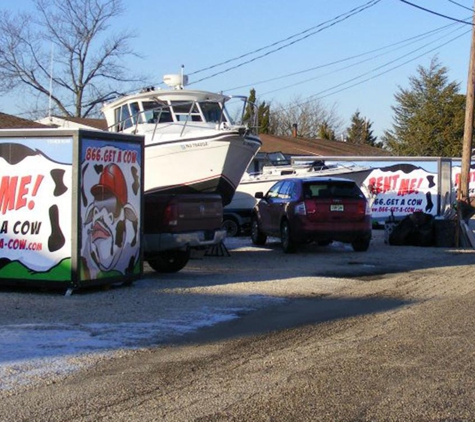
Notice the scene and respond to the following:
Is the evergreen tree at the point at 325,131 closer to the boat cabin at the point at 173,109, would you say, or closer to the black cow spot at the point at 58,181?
the boat cabin at the point at 173,109

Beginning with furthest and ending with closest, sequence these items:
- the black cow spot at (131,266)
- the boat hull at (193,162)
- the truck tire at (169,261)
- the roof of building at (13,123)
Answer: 1. the roof of building at (13,123)
2. the boat hull at (193,162)
3. the truck tire at (169,261)
4. the black cow spot at (131,266)

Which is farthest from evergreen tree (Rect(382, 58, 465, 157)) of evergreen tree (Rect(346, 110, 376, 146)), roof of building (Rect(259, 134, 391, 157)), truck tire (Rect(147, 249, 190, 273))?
truck tire (Rect(147, 249, 190, 273))

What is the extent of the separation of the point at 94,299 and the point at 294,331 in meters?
3.32

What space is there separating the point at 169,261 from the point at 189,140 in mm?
4800

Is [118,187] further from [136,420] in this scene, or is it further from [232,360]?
[136,420]

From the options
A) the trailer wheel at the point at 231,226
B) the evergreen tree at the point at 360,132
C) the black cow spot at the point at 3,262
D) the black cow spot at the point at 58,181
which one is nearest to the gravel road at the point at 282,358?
the black cow spot at the point at 3,262

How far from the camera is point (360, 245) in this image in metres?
18.5

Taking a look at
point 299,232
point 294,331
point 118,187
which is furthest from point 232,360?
point 299,232

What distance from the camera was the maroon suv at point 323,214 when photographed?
17516mm

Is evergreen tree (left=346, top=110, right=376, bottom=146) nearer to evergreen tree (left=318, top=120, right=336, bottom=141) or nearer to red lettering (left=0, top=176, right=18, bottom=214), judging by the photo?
evergreen tree (left=318, top=120, right=336, bottom=141)

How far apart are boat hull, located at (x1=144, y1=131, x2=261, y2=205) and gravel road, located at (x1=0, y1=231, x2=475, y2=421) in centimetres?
492

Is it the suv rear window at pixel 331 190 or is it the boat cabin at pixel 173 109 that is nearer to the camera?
the suv rear window at pixel 331 190

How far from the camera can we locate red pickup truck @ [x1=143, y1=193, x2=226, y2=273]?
13086mm

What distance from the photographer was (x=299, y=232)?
57.7ft
